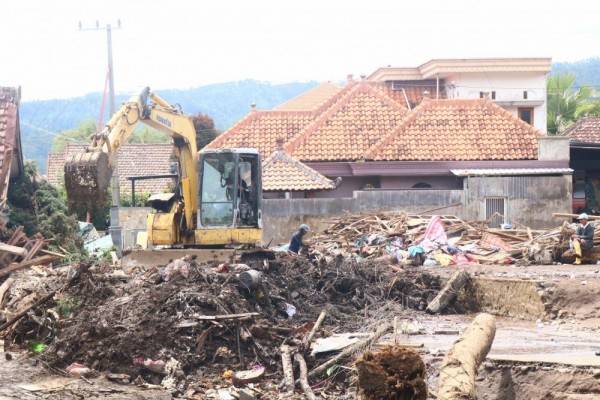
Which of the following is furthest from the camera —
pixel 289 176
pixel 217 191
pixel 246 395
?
pixel 289 176

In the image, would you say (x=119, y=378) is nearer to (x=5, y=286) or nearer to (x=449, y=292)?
(x=5, y=286)

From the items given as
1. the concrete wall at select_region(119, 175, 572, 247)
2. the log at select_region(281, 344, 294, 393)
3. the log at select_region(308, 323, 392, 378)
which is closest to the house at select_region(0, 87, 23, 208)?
the concrete wall at select_region(119, 175, 572, 247)

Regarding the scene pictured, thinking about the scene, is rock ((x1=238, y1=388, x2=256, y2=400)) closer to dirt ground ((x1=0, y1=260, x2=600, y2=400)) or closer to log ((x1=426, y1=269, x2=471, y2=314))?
dirt ground ((x1=0, y1=260, x2=600, y2=400))

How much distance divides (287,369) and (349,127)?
20.9m

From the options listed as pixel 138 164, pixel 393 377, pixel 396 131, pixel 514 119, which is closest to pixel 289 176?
pixel 396 131

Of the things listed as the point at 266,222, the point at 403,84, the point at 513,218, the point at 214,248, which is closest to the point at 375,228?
the point at 266,222

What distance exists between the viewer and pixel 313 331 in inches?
509

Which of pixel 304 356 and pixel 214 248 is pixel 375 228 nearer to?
pixel 214 248

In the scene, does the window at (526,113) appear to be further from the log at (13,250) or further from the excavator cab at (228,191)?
the log at (13,250)

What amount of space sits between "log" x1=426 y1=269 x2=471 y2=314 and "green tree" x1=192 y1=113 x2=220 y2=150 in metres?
38.7

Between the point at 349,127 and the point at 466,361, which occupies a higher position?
the point at 349,127

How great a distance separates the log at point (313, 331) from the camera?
12.5 metres

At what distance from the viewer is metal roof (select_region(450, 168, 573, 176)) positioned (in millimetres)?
28811

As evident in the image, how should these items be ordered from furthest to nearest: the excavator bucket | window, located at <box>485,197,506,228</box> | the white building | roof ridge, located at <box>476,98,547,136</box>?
the white building, roof ridge, located at <box>476,98,547,136</box>, window, located at <box>485,197,506,228</box>, the excavator bucket
